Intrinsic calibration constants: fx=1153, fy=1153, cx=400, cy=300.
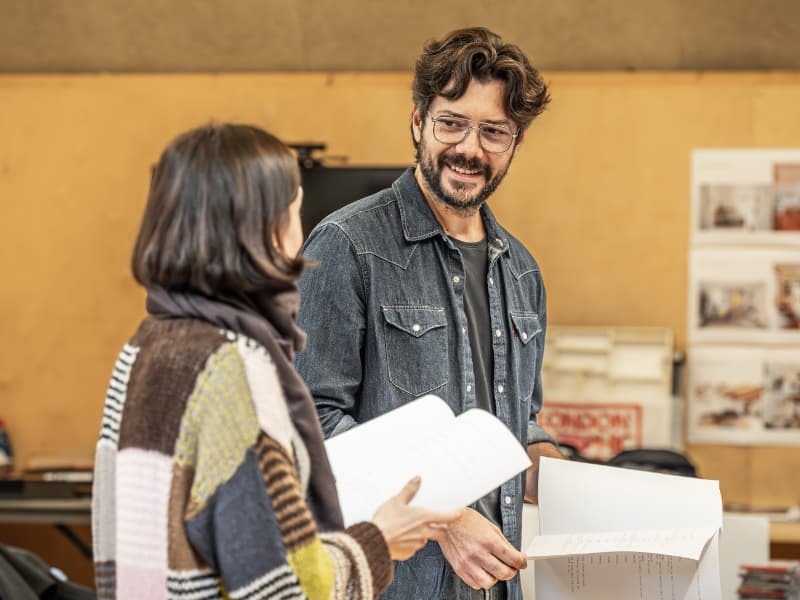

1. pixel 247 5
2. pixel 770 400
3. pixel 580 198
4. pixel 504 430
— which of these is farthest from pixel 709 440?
pixel 504 430

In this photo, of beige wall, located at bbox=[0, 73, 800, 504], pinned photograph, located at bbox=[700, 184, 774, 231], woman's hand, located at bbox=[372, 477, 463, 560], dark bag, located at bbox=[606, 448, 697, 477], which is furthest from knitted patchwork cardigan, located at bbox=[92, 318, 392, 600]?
pinned photograph, located at bbox=[700, 184, 774, 231]

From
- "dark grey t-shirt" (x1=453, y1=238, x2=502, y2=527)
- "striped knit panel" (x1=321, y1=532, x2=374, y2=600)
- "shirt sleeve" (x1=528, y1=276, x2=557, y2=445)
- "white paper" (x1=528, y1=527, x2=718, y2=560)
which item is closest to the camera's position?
"striped knit panel" (x1=321, y1=532, x2=374, y2=600)

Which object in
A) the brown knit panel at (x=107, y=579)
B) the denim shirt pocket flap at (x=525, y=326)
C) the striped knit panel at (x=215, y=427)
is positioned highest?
the denim shirt pocket flap at (x=525, y=326)

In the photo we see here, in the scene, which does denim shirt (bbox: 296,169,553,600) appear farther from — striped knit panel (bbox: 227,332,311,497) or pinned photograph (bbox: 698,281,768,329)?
pinned photograph (bbox: 698,281,768,329)

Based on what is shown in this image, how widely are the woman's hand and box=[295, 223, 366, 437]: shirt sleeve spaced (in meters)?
0.39

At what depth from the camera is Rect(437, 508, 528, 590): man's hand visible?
1717 millimetres

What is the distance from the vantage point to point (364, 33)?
14.5ft

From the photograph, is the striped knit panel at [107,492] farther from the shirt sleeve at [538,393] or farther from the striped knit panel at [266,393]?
the shirt sleeve at [538,393]

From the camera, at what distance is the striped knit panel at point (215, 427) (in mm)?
1178

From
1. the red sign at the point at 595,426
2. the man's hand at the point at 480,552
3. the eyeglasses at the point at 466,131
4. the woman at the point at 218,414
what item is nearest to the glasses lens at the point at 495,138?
the eyeglasses at the point at 466,131

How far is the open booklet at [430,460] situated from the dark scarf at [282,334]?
187 millimetres

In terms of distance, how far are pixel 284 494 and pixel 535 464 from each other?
97cm

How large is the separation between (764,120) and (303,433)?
3.44 metres

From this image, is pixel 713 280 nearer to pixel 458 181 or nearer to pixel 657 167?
pixel 657 167
